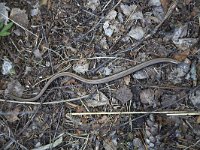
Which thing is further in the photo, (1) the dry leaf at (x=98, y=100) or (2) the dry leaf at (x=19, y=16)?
(2) the dry leaf at (x=19, y=16)

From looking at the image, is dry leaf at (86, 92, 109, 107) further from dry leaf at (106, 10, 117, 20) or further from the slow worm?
dry leaf at (106, 10, 117, 20)

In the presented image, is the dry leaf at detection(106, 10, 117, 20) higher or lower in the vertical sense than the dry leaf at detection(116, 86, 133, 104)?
higher

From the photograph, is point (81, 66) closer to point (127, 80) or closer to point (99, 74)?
point (99, 74)

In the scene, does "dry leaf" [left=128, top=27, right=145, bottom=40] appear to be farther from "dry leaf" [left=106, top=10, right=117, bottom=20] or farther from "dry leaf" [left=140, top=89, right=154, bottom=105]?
"dry leaf" [left=140, top=89, right=154, bottom=105]

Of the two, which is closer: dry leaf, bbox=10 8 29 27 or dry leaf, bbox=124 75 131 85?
dry leaf, bbox=124 75 131 85

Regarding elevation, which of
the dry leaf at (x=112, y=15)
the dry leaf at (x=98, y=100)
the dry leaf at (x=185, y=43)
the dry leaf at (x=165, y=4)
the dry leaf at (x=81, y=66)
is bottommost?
the dry leaf at (x=98, y=100)

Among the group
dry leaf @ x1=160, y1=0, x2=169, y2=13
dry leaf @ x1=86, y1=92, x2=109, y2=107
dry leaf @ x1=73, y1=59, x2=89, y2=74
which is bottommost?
dry leaf @ x1=86, y1=92, x2=109, y2=107

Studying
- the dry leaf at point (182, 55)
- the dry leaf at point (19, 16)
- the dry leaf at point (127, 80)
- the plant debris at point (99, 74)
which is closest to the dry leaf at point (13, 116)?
the plant debris at point (99, 74)

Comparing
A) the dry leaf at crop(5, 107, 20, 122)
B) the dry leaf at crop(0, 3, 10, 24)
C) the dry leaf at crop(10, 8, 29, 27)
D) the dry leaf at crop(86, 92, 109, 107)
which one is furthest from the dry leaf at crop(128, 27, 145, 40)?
the dry leaf at crop(5, 107, 20, 122)

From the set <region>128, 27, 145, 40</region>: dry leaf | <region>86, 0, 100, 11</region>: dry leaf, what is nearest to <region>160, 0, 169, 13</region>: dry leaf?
<region>128, 27, 145, 40</region>: dry leaf

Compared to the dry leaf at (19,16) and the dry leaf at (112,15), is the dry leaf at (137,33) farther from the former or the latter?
the dry leaf at (19,16)

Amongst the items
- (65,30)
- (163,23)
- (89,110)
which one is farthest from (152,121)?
(65,30)

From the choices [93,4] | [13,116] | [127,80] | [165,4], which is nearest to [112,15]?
[93,4]

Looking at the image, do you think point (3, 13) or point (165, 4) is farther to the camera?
point (3, 13)
